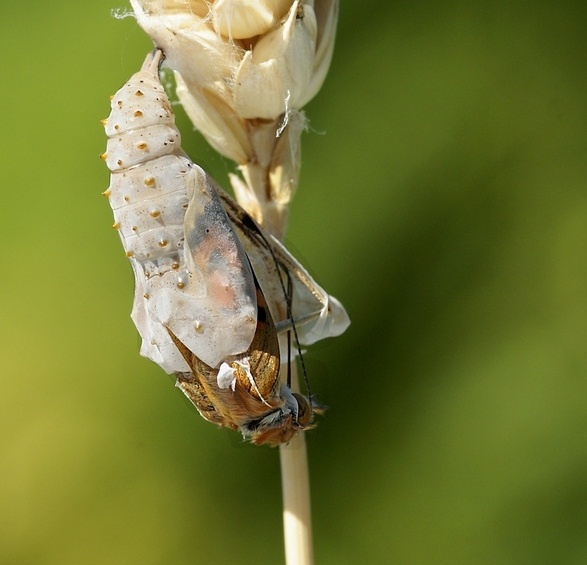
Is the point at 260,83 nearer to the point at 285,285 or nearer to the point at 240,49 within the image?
the point at 240,49

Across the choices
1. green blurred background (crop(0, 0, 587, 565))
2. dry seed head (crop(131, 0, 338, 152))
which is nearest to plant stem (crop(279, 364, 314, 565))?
dry seed head (crop(131, 0, 338, 152))

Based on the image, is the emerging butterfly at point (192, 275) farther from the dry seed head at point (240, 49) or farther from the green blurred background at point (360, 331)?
the green blurred background at point (360, 331)

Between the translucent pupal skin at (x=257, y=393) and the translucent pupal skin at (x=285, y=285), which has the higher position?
the translucent pupal skin at (x=285, y=285)

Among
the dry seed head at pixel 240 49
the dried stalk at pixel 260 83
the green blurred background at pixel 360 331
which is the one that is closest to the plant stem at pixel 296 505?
the dried stalk at pixel 260 83

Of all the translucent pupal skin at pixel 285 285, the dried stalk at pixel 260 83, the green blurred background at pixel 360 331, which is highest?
the dried stalk at pixel 260 83

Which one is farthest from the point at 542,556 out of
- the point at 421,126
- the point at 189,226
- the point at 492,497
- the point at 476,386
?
the point at 189,226

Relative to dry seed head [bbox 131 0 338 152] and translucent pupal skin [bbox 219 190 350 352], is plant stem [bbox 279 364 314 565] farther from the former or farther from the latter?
dry seed head [bbox 131 0 338 152]

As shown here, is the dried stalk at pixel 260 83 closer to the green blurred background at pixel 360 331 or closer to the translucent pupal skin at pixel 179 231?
the translucent pupal skin at pixel 179 231

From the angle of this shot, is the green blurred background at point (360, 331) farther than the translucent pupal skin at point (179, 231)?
Yes
